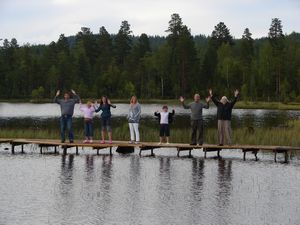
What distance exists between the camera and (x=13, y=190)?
57.0 ft

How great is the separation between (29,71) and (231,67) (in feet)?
149

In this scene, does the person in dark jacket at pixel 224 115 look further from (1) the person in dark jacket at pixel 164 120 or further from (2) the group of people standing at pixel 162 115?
(1) the person in dark jacket at pixel 164 120

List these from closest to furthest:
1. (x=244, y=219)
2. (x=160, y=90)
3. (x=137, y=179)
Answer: (x=244, y=219) → (x=137, y=179) → (x=160, y=90)

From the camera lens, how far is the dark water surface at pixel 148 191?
14.2 metres

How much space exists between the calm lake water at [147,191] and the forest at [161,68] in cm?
7174

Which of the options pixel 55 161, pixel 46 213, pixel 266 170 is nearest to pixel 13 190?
pixel 46 213

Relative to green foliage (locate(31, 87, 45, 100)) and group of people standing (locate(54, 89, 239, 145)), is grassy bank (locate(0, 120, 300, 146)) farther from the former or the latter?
green foliage (locate(31, 87, 45, 100))

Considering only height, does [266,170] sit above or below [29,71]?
below

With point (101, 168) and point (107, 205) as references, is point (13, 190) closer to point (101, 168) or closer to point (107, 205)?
point (107, 205)

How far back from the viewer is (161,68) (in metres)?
116

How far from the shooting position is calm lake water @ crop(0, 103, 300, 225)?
559 inches

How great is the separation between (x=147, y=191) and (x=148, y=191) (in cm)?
3

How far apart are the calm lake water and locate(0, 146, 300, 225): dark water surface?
2cm

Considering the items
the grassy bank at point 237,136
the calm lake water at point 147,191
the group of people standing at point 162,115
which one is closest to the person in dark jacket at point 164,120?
the group of people standing at point 162,115
